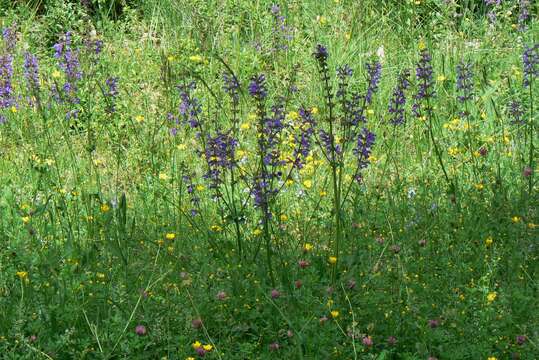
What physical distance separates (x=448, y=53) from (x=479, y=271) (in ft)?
9.21

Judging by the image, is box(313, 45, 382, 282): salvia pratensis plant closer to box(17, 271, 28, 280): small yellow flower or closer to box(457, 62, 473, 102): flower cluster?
box(457, 62, 473, 102): flower cluster

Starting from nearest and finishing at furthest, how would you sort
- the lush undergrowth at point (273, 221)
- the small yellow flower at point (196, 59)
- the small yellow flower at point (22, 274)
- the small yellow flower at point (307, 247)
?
the lush undergrowth at point (273, 221) → the small yellow flower at point (22, 274) → the small yellow flower at point (307, 247) → the small yellow flower at point (196, 59)

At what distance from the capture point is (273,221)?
3381 millimetres

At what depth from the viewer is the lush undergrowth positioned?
8.86ft

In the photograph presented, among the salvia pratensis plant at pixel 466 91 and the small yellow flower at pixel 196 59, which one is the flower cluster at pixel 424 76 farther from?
the small yellow flower at pixel 196 59

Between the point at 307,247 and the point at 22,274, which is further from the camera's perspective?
the point at 307,247

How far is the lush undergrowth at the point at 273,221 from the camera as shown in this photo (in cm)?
270

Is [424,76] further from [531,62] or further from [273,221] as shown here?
[273,221]

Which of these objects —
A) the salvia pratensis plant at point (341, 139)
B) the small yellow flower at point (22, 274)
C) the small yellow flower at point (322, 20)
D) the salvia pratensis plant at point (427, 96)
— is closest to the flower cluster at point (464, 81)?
the salvia pratensis plant at point (427, 96)

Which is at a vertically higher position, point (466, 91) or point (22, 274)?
point (466, 91)

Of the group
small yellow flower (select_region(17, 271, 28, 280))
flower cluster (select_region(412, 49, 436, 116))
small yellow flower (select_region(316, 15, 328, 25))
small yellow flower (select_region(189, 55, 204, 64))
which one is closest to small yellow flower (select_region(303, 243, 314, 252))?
flower cluster (select_region(412, 49, 436, 116))

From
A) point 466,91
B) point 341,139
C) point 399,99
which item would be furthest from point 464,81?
point 341,139

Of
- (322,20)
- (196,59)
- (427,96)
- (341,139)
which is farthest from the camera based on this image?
(322,20)

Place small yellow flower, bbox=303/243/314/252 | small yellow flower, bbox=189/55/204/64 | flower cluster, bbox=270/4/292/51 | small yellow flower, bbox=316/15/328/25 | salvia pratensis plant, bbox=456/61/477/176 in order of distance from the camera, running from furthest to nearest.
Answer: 1. small yellow flower, bbox=316/15/328/25
2. flower cluster, bbox=270/4/292/51
3. small yellow flower, bbox=189/55/204/64
4. salvia pratensis plant, bbox=456/61/477/176
5. small yellow flower, bbox=303/243/314/252
